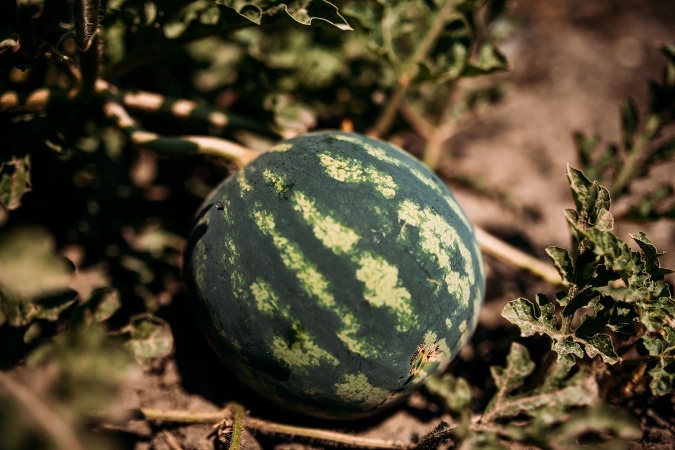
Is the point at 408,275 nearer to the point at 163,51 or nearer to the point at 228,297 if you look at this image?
the point at 228,297

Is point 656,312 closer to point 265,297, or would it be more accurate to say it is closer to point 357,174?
point 357,174

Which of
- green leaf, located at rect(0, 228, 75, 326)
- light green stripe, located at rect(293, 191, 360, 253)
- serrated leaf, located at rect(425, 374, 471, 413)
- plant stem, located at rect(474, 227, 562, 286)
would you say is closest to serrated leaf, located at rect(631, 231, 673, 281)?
plant stem, located at rect(474, 227, 562, 286)

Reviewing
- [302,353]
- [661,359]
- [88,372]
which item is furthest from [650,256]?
[88,372]

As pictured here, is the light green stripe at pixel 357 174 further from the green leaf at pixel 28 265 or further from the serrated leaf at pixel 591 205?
the green leaf at pixel 28 265

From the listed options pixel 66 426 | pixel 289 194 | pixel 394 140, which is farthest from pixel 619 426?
pixel 394 140

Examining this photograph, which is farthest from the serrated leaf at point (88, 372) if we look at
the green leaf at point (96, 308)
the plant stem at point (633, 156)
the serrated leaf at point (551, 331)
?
the plant stem at point (633, 156)

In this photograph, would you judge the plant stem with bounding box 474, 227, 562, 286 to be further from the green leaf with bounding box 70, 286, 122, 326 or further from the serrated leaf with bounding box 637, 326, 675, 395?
the green leaf with bounding box 70, 286, 122, 326

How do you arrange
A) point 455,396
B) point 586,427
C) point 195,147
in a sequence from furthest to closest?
1. point 195,147
2. point 455,396
3. point 586,427
